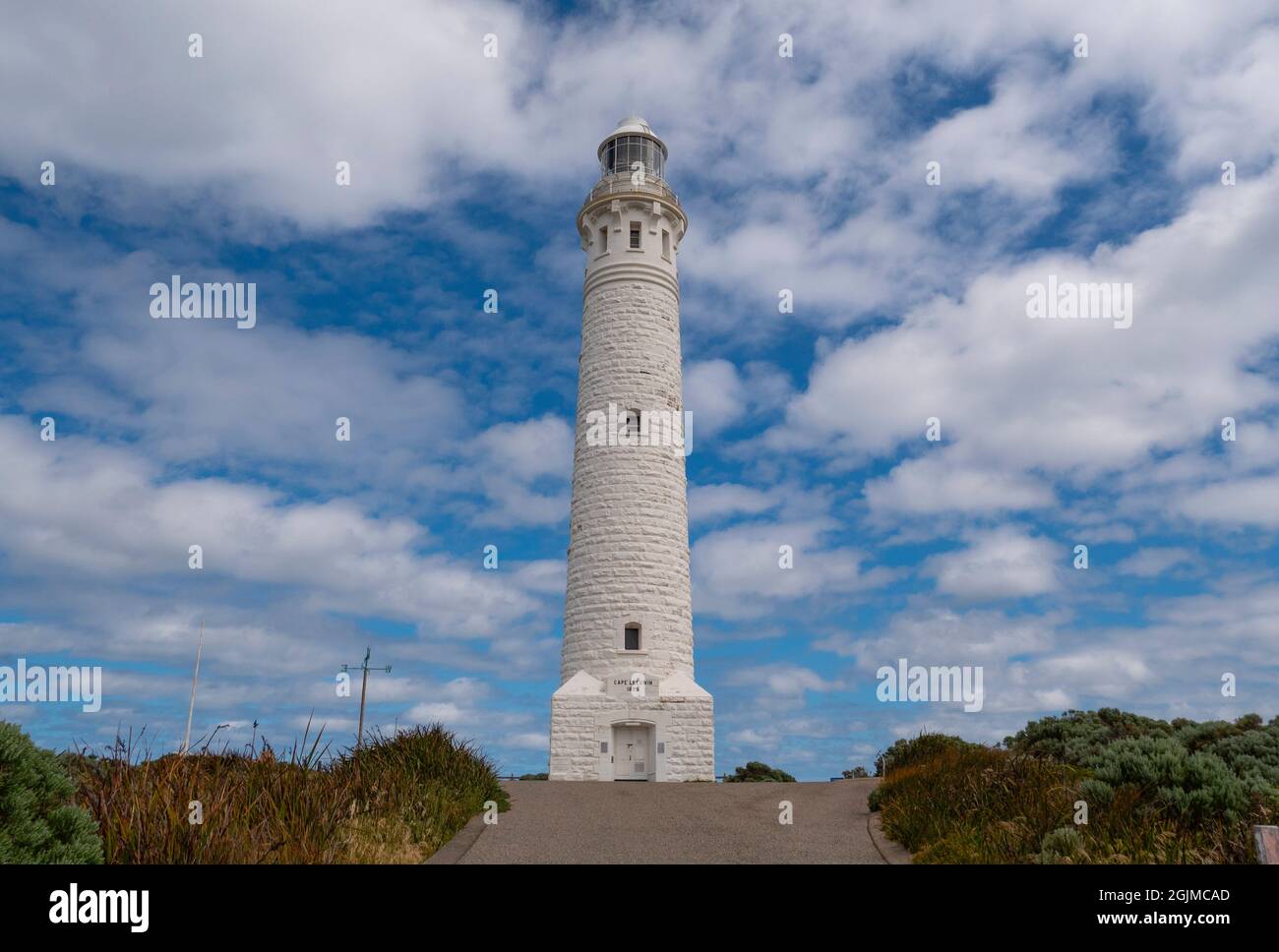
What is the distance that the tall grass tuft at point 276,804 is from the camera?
863 cm

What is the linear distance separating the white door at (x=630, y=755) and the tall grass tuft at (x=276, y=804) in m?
11.5

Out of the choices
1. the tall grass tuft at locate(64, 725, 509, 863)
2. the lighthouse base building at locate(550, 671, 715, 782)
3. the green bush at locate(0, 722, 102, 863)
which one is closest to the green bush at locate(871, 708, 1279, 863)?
the tall grass tuft at locate(64, 725, 509, 863)

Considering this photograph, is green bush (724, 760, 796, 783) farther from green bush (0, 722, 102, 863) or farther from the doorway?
green bush (0, 722, 102, 863)

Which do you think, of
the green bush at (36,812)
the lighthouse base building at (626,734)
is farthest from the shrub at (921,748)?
the green bush at (36,812)

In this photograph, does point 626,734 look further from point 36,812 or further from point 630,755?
point 36,812

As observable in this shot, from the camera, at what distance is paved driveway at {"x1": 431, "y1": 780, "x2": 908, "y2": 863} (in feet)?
40.0

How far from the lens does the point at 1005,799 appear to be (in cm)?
1290

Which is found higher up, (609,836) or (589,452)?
(589,452)

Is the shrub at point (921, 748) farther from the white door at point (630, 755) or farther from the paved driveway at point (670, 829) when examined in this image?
the white door at point (630, 755)

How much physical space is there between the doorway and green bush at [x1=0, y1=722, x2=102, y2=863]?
21.0 m

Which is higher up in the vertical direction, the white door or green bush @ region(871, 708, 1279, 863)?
green bush @ region(871, 708, 1279, 863)
